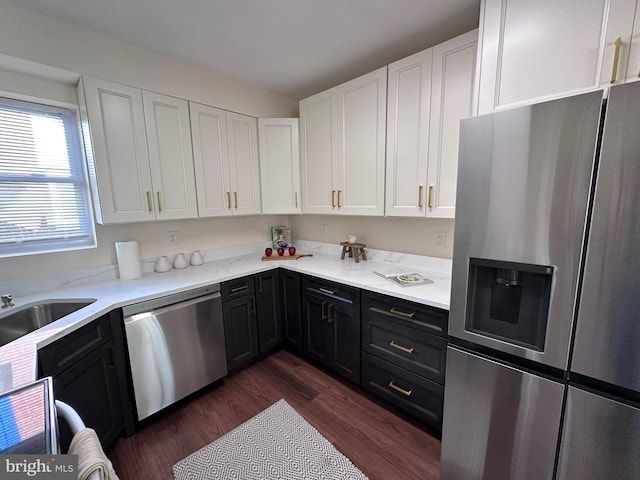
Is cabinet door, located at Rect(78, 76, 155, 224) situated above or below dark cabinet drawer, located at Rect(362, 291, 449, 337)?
above

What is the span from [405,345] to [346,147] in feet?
5.09

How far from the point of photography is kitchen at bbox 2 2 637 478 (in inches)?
58.3

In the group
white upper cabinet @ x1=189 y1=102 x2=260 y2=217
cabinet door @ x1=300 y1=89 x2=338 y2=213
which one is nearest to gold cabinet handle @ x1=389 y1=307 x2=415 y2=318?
cabinet door @ x1=300 y1=89 x2=338 y2=213

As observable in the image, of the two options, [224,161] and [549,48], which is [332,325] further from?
[549,48]

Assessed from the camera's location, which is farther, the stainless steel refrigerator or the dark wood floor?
the dark wood floor

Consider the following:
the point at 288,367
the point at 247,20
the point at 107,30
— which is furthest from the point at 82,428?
the point at 107,30

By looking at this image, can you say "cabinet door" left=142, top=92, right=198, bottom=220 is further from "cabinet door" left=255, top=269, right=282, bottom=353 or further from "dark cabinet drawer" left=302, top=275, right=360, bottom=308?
"dark cabinet drawer" left=302, top=275, right=360, bottom=308

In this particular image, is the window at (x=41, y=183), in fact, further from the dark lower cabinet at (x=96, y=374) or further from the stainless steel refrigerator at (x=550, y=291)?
the stainless steel refrigerator at (x=550, y=291)

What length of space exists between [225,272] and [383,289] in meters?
1.28

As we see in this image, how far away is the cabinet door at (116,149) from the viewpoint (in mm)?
1653

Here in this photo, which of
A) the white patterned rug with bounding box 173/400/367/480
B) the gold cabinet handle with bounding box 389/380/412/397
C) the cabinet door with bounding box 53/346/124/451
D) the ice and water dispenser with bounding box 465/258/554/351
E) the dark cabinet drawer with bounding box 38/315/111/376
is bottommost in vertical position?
the white patterned rug with bounding box 173/400/367/480

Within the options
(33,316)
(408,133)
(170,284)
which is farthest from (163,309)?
(408,133)

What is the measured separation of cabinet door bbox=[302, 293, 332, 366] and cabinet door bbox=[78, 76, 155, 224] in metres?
1.43

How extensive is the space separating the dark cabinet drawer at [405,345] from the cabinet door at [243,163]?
150 centimetres
